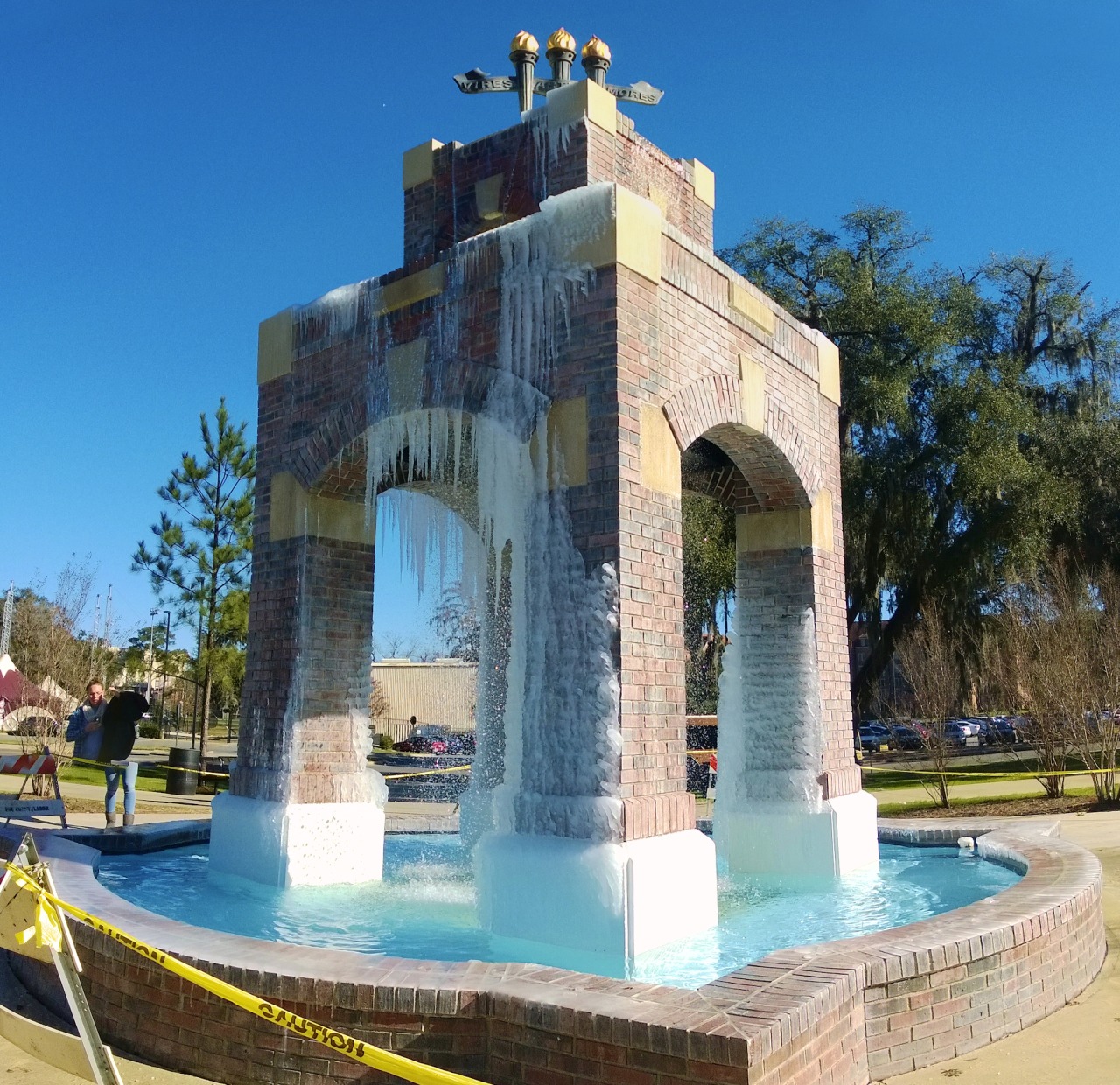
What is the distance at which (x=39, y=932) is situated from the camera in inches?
147

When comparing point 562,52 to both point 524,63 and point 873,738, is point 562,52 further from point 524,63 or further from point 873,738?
point 873,738

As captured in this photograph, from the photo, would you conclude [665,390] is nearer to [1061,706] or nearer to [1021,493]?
[1061,706]

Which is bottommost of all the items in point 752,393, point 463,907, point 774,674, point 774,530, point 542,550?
point 463,907

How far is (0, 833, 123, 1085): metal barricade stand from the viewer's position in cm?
338

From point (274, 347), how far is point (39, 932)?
5.89 meters

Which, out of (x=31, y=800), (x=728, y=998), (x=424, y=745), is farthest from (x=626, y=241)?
(x=424, y=745)

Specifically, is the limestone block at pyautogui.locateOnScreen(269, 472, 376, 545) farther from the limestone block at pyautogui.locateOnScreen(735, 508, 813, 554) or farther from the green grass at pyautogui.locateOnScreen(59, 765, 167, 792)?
the green grass at pyautogui.locateOnScreen(59, 765, 167, 792)

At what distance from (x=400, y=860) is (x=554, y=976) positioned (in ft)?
18.2

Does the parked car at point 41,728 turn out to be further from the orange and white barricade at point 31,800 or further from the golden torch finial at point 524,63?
the golden torch finial at point 524,63

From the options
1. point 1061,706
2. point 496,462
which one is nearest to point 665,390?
point 496,462

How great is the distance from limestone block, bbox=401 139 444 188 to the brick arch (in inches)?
132

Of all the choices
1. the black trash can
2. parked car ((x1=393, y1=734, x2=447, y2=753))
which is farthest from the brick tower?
parked car ((x1=393, y1=734, x2=447, y2=753))

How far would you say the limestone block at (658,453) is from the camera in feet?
21.0

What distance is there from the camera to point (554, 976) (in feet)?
12.6
